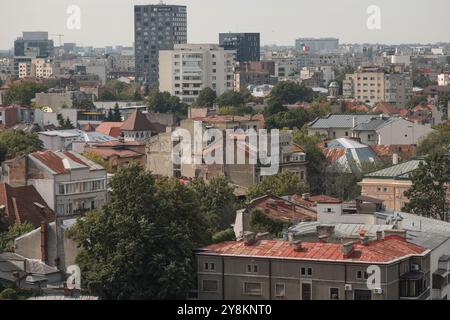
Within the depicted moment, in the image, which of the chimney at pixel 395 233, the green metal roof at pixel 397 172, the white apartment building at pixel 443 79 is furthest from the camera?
the white apartment building at pixel 443 79

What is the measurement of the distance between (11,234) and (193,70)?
1819 inches

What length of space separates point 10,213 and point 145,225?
18.8ft

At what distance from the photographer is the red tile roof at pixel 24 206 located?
78.0ft

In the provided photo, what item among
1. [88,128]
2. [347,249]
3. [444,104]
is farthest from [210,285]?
[444,104]

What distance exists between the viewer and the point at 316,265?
1773 centimetres

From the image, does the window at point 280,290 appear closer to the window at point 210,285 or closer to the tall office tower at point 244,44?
the window at point 210,285

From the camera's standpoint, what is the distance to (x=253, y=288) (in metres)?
18.2

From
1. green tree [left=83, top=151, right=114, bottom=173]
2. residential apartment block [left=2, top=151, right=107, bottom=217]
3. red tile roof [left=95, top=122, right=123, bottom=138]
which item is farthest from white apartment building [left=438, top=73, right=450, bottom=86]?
residential apartment block [left=2, top=151, right=107, bottom=217]

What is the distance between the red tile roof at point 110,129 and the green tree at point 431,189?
16465mm

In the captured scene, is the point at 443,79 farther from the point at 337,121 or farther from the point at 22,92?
the point at 337,121

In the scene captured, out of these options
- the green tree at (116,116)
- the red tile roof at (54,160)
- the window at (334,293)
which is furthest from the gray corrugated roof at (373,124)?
the window at (334,293)

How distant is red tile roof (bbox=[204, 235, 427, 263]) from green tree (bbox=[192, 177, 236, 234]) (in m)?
4.37

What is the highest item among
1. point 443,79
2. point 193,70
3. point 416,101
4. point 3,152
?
point 193,70
